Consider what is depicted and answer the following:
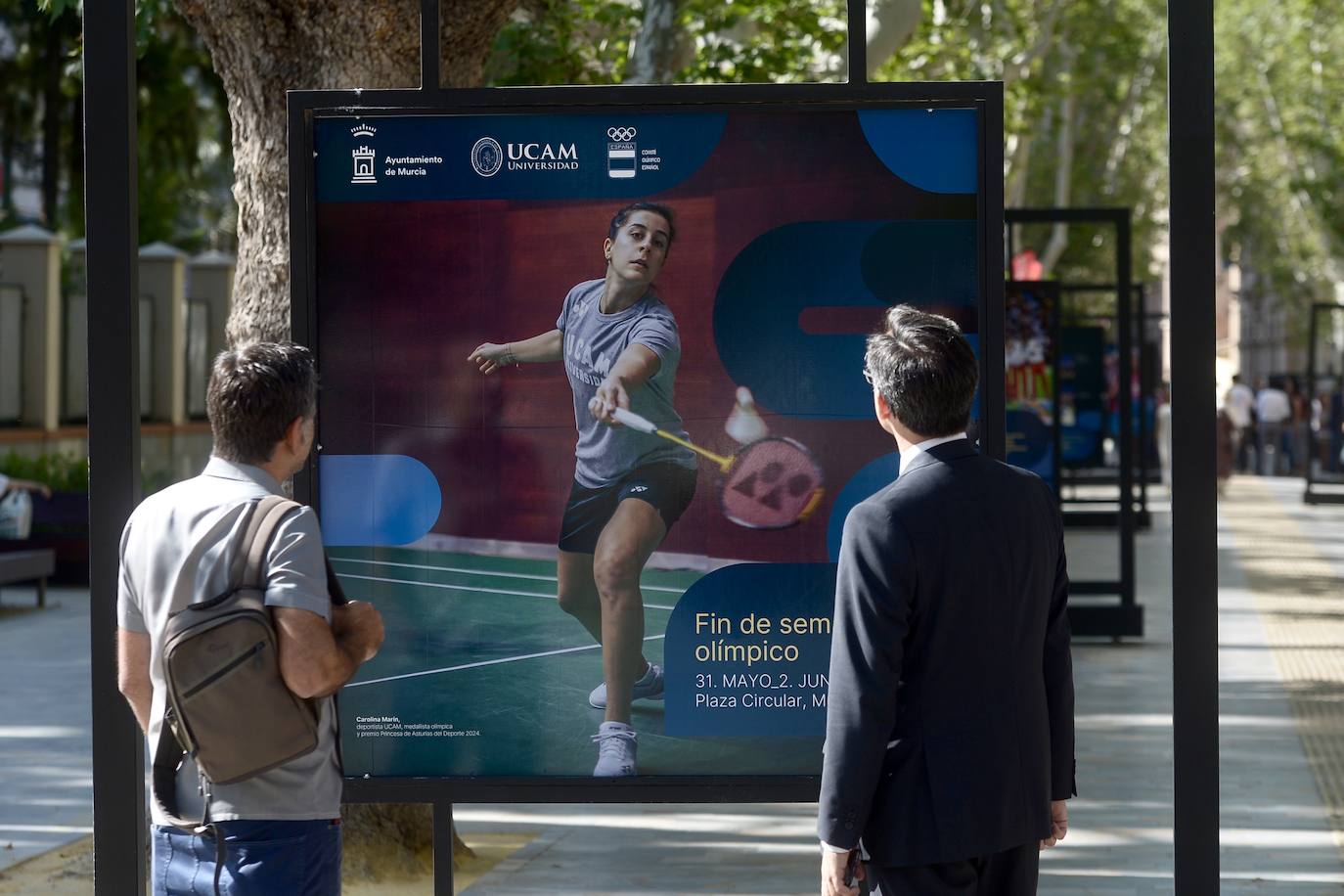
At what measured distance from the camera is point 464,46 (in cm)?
656

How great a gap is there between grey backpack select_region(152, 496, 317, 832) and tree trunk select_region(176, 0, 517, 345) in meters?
3.34

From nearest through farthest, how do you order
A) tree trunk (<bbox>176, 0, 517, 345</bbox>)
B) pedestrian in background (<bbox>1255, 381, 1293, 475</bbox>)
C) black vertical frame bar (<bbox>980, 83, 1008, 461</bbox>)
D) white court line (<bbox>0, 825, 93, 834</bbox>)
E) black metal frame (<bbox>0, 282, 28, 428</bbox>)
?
black vertical frame bar (<bbox>980, 83, 1008, 461</bbox>) → tree trunk (<bbox>176, 0, 517, 345</bbox>) → white court line (<bbox>0, 825, 93, 834</bbox>) → black metal frame (<bbox>0, 282, 28, 428</bbox>) → pedestrian in background (<bbox>1255, 381, 1293, 475</bbox>)

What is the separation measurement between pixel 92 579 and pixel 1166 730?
6.62 meters

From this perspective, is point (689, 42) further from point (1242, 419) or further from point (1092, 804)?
point (1242, 419)

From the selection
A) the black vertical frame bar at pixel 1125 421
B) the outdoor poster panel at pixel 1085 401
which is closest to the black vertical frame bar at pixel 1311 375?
the outdoor poster panel at pixel 1085 401

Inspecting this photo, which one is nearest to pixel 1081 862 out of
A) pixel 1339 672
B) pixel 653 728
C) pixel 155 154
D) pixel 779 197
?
pixel 653 728

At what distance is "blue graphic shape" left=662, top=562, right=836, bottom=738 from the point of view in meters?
4.40

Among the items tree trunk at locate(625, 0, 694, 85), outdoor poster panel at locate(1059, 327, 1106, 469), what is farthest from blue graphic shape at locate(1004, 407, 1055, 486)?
outdoor poster panel at locate(1059, 327, 1106, 469)

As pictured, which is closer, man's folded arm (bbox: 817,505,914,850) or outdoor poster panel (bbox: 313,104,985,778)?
man's folded arm (bbox: 817,505,914,850)

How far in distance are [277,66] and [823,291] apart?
8.76 ft

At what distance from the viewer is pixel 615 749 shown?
4441 millimetres

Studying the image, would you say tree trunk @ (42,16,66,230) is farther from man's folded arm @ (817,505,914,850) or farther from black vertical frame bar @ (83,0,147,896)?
man's folded arm @ (817,505,914,850)

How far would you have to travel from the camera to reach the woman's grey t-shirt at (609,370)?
14.5 ft

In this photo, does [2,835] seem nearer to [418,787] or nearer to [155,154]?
[418,787]
